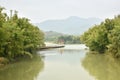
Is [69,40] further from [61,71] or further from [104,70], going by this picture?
[61,71]

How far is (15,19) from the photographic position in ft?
165

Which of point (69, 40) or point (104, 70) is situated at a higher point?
point (69, 40)

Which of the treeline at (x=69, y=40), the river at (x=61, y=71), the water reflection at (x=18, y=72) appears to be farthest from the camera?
the treeline at (x=69, y=40)

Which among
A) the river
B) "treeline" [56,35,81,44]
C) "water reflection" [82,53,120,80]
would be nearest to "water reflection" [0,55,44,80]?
the river

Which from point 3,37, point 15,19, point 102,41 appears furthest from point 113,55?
point 3,37

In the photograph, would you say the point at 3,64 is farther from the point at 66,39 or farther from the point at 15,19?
the point at 66,39

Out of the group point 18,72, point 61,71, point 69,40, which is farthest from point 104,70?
point 69,40

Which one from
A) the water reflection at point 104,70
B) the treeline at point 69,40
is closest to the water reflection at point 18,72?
the water reflection at point 104,70

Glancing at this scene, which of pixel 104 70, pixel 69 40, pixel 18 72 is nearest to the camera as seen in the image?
pixel 18 72

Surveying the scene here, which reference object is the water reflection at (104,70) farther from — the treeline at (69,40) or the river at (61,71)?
the treeline at (69,40)

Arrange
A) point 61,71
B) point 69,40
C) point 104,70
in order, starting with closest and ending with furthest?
1. point 61,71
2. point 104,70
3. point 69,40

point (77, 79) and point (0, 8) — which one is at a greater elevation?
point (0, 8)

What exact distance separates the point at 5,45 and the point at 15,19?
50.4 feet

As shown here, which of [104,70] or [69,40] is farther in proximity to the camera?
[69,40]
